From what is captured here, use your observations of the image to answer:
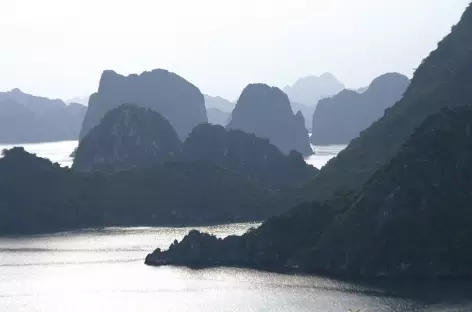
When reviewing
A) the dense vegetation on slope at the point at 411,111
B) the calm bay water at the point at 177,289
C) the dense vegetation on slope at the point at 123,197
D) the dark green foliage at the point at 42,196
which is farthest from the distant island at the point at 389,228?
the dark green foliage at the point at 42,196

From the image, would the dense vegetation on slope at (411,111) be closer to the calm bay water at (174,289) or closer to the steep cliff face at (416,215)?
the steep cliff face at (416,215)

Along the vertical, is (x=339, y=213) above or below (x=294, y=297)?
above


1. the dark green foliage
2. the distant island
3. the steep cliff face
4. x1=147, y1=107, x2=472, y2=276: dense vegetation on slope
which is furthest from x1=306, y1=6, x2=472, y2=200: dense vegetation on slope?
the dark green foliage

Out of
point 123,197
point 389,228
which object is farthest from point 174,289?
point 123,197

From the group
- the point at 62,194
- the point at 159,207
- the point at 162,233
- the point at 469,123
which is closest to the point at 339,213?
the point at 469,123

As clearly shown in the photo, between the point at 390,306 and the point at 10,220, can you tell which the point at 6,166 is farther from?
the point at 390,306

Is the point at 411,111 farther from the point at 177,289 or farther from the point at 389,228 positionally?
the point at 177,289
